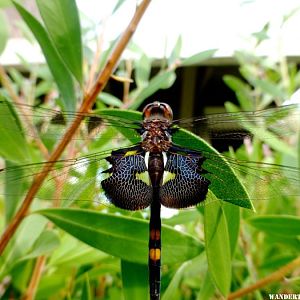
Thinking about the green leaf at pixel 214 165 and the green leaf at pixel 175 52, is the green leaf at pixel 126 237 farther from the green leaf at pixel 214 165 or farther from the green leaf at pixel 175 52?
the green leaf at pixel 175 52

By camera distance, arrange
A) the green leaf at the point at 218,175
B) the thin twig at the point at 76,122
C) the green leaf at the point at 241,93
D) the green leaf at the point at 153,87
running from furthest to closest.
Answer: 1. the green leaf at the point at 241,93
2. the green leaf at the point at 153,87
3. the thin twig at the point at 76,122
4. the green leaf at the point at 218,175

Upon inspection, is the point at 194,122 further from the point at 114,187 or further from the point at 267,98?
the point at 267,98

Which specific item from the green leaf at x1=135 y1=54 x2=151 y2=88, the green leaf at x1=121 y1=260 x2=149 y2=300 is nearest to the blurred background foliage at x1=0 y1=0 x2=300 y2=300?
the green leaf at x1=121 y1=260 x2=149 y2=300

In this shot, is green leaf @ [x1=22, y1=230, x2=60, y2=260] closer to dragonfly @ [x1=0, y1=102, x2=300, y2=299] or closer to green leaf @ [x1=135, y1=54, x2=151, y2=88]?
dragonfly @ [x1=0, y1=102, x2=300, y2=299]

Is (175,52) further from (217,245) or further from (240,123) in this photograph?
(217,245)

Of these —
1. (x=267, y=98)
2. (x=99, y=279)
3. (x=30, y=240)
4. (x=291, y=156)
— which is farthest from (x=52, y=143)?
(x=267, y=98)

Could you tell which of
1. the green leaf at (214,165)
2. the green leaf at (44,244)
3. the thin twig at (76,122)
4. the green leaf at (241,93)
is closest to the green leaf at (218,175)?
the green leaf at (214,165)

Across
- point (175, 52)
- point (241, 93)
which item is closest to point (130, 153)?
point (175, 52)
